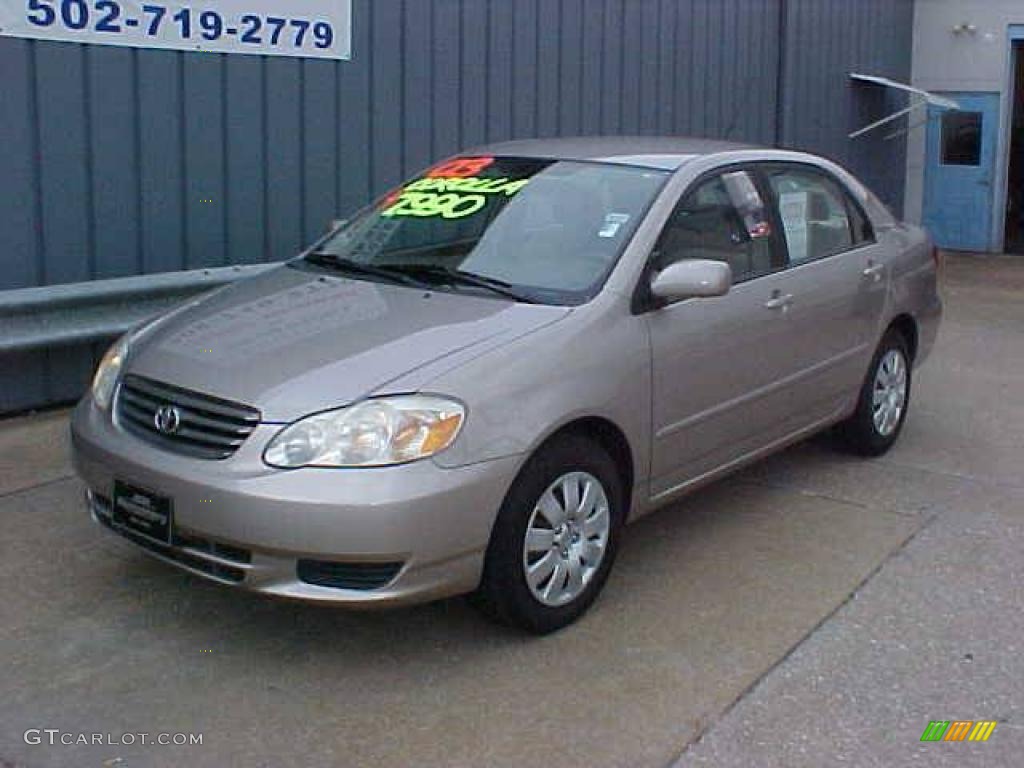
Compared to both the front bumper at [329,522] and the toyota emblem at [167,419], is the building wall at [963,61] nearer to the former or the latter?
the front bumper at [329,522]

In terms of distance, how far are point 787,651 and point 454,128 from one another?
585cm

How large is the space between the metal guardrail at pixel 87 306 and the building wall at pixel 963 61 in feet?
38.7

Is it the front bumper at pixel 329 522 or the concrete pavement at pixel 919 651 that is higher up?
the front bumper at pixel 329 522

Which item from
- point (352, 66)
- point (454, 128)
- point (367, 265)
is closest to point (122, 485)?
point (367, 265)

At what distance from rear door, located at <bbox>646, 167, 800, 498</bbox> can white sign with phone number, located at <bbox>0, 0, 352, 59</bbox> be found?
3.44 meters

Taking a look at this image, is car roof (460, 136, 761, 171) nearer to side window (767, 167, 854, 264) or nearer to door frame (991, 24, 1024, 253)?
side window (767, 167, 854, 264)

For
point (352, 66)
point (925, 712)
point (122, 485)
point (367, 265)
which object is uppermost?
point (352, 66)

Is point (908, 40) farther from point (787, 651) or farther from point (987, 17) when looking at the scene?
point (787, 651)

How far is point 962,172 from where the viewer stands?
16469 millimetres

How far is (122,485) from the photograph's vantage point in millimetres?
4133

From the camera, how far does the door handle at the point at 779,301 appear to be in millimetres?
5348

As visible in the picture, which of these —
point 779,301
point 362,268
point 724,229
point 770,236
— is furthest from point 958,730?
point 362,268

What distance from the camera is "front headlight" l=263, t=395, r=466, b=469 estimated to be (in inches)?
150

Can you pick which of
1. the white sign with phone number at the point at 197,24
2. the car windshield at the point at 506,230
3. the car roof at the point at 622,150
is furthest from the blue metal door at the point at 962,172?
the car windshield at the point at 506,230
